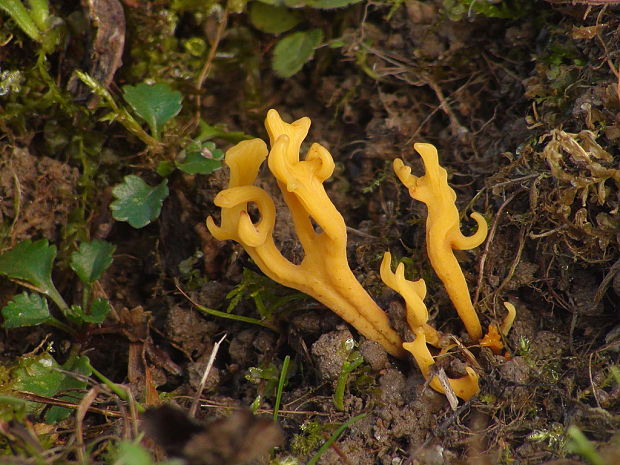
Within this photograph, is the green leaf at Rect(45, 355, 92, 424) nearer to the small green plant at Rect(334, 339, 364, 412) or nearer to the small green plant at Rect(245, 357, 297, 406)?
the small green plant at Rect(245, 357, 297, 406)

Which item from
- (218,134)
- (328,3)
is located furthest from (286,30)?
(218,134)

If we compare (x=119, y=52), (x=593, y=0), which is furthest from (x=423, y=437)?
(x=119, y=52)

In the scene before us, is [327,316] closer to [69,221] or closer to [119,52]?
[69,221]

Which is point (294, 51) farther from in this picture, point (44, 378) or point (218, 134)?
point (44, 378)

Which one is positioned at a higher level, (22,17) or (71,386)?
(22,17)

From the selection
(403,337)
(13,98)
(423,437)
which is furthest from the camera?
(13,98)
